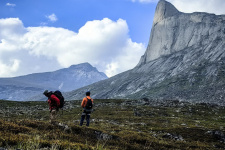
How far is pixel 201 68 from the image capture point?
181750mm

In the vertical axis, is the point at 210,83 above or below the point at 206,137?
above

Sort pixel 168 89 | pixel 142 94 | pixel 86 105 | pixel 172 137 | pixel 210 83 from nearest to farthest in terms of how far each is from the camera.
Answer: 1. pixel 86 105
2. pixel 172 137
3. pixel 210 83
4. pixel 168 89
5. pixel 142 94

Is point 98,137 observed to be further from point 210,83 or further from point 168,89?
point 168,89

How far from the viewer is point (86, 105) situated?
1994 cm

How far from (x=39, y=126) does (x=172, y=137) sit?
1352cm

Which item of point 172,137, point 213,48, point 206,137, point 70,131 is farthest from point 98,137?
point 213,48

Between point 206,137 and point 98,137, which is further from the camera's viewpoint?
point 206,137

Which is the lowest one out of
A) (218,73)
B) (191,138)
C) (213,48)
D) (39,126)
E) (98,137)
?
(191,138)

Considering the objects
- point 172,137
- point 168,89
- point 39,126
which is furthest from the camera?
point 168,89

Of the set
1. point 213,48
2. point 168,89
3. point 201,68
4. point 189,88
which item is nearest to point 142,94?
point 168,89

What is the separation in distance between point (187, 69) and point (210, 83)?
3991 centimetres

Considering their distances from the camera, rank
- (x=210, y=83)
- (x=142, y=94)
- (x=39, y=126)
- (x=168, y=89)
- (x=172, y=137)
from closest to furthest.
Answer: (x=39, y=126)
(x=172, y=137)
(x=210, y=83)
(x=168, y=89)
(x=142, y=94)

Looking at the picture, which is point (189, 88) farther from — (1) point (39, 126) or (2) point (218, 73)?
(1) point (39, 126)

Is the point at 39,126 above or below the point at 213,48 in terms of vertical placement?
below
